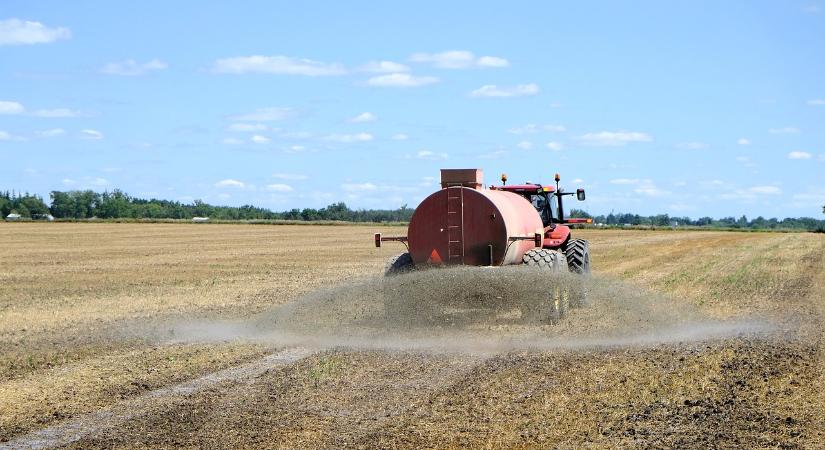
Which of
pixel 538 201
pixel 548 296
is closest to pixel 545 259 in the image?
pixel 548 296

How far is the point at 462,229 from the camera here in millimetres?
14914

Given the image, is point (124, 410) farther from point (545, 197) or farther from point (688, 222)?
point (688, 222)

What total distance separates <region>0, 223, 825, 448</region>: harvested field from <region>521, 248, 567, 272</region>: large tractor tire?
2.09 feet

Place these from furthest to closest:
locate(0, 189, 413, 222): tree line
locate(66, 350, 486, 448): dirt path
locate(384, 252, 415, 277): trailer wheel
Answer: locate(0, 189, 413, 222): tree line < locate(384, 252, 415, 277): trailer wheel < locate(66, 350, 486, 448): dirt path

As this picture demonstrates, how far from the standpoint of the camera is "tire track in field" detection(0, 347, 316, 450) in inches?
319

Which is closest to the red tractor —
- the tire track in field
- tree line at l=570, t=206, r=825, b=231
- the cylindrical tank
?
the cylindrical tank

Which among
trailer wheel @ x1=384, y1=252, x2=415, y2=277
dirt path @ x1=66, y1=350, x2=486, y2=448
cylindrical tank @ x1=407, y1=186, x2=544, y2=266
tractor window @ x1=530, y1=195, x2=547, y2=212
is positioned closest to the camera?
dirt path @ x1=66, y1=350, x2=486, y2=448

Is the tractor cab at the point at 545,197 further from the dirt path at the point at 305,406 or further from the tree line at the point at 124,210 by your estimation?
the tree line at the point at 124,210

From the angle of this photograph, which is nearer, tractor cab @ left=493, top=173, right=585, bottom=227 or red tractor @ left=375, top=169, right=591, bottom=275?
red tractor @ left=375, top=169, right=591, bottom=275

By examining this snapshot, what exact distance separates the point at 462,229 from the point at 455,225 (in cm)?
12

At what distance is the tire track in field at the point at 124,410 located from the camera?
8.10 metres

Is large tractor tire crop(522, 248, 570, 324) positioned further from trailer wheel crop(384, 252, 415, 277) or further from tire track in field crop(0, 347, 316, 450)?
tire track in field crop(0, 347, 316, 450)

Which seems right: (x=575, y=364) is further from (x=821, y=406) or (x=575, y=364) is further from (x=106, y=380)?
(x=106, y=380)

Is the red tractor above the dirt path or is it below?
above
